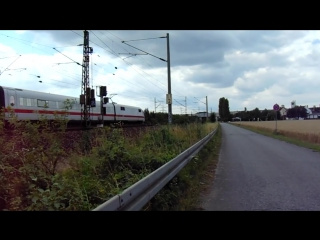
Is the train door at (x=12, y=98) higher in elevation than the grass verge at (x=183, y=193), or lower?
higher

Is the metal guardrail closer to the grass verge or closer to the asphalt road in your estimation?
the grass verge

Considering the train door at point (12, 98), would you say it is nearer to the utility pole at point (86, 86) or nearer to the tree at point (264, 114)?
the utility pole at point (86, 86)

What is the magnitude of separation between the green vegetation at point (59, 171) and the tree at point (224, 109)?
156544 mm

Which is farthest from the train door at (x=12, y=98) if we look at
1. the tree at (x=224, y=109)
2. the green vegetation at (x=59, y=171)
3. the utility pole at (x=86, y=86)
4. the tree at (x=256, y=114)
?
the tree at (x=256, y=114)

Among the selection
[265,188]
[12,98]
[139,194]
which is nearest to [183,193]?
[265,188]

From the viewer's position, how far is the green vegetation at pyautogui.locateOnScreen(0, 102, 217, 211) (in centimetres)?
432

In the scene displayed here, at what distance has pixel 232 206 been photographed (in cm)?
561

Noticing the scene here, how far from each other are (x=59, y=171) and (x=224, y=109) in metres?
165

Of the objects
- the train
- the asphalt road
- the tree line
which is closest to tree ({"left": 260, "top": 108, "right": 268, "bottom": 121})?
the tree line

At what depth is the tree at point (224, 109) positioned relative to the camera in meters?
162

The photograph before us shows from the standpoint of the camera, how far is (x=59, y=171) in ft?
20.9

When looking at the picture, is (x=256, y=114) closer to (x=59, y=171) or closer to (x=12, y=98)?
(x=12, y=98)
